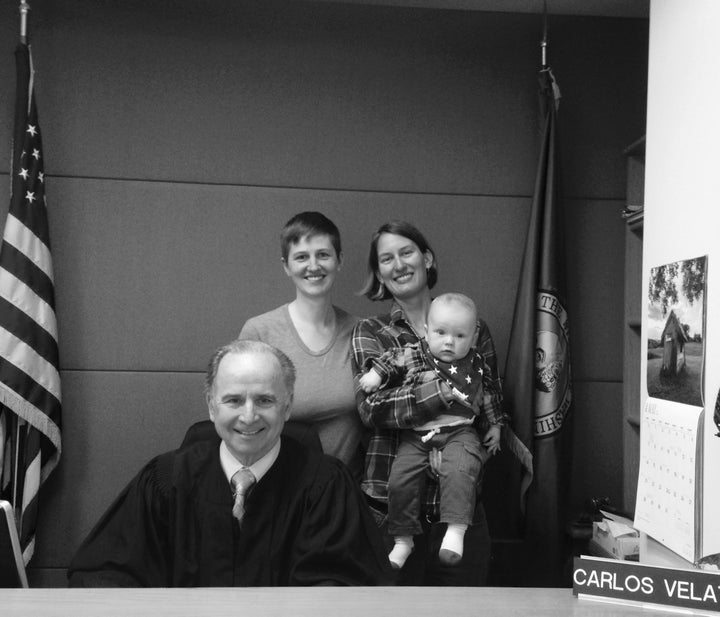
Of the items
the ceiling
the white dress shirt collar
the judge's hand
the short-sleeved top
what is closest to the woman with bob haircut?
the short-sleeved top

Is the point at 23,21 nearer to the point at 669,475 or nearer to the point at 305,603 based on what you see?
the point at 305,603

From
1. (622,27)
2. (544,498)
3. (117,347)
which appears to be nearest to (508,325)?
(544,498)

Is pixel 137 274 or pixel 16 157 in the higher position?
pixel 16 157

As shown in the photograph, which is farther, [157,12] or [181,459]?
[157,12]

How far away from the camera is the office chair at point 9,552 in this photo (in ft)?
3.91

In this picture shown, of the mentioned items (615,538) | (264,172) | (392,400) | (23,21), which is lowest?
(615,538)

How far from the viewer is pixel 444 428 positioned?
2385 millimetres

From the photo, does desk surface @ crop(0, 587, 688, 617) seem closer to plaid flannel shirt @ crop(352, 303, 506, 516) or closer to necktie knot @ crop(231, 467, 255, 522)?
necktie knot @ crop(231, 467, 255, 522)

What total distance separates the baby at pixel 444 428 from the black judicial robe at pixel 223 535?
1.71 ft

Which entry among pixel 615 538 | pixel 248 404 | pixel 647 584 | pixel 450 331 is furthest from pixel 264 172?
pixel 647 584

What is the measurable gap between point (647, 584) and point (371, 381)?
125 centimetres

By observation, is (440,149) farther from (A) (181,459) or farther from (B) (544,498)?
(A) (181,459)

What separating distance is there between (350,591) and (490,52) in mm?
2360

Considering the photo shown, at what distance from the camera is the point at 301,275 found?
2.51m
